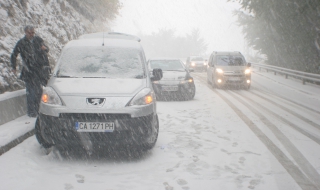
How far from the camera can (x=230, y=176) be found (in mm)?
5238

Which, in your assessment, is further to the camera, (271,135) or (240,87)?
(240,87)

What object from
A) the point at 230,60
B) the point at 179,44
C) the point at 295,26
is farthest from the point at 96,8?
the point at 179,44

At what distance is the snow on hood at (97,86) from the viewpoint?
589cm

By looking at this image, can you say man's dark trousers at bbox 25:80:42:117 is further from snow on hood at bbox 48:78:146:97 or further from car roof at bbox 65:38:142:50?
snow on hood at bbox 48:78:146:97

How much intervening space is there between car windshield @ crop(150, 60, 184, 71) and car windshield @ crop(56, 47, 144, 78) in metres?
7.96

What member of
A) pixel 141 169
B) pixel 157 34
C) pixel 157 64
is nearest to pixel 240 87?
pixel 157 64

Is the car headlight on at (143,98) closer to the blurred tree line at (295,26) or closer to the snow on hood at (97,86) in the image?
the snow on hood at (97,86)

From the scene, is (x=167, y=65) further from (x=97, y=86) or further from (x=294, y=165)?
(x=294, y=165)

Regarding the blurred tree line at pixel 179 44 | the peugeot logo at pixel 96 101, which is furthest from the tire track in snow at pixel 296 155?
the blurred tree line at pixel 179 44

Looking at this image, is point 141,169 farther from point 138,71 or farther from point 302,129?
point 302,129

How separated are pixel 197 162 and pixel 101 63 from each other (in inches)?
96.5

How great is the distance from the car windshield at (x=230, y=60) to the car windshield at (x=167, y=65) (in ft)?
14.1

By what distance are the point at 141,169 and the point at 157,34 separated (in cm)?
11914

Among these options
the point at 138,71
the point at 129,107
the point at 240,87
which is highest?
the point at 138,71
